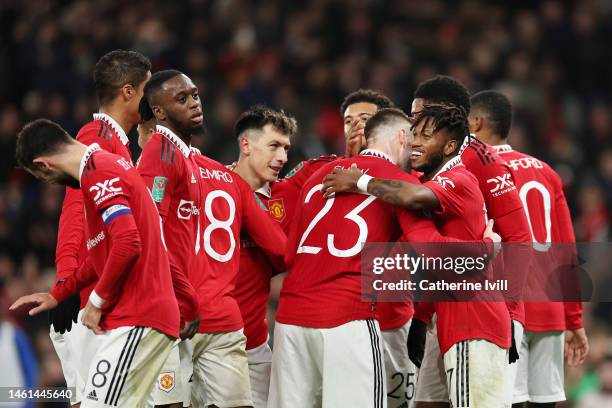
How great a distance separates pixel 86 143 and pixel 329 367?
6.29 feet

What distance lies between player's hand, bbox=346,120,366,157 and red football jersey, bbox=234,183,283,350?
30.2 inches

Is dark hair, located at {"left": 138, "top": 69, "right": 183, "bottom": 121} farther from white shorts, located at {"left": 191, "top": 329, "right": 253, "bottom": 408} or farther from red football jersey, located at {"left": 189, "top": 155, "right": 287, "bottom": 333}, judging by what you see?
white shorts, located at {"left": 191, "top": 329, "right": 253, "bottom": 408}

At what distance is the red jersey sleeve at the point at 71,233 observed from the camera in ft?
19.5

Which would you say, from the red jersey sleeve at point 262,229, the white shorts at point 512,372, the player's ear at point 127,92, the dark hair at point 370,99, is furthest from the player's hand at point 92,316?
the dark hair at point 370,99

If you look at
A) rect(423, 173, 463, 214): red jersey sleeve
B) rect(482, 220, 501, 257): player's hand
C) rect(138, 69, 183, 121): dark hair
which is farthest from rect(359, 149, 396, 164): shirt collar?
rect(138, 69, 183, 121): dark hair

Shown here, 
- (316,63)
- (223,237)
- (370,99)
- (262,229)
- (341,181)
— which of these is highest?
(316,63)

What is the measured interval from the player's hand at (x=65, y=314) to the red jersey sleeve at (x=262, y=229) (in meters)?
1.11

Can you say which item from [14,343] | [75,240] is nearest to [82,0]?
[14,343]

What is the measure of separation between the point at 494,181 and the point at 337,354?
1.43m

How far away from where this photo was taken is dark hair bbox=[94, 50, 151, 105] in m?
6.41

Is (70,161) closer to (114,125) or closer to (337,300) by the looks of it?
(114,125)

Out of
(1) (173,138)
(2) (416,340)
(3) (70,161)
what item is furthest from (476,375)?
(3) (70,161)

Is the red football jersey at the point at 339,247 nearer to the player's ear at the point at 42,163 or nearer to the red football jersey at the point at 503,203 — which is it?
the red football jersey at the point at 503,203

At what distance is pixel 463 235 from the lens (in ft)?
18.7
